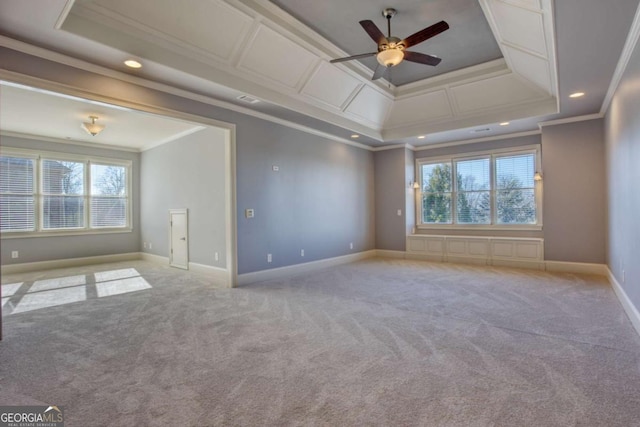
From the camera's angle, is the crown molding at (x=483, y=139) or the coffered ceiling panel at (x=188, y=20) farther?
the crown molding at (x=483, y=139)

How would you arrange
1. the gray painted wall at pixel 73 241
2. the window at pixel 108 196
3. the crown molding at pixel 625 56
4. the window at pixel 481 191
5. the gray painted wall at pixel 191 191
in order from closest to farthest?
the crown molding at pixel 625 56
the gray painted wall at pixel 191 191
the gray painted wall at pixel 73 241
the window at pixel 481 191
the window at pixel 108 196

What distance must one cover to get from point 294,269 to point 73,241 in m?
5.45

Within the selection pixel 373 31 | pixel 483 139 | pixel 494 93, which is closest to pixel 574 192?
pixel 483 139

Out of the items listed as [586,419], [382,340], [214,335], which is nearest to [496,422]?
[586,419]

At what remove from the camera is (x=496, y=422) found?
1856 millimetres

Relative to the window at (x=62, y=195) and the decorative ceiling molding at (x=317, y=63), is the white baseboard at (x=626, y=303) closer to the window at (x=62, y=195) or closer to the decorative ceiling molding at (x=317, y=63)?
the decorative ceiling molding at (x=317, y=63)

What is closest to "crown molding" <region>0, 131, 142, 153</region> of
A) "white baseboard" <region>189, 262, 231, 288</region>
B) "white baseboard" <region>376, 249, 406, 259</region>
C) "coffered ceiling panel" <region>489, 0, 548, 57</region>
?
"white baseboard" <region>189, 262, 231, 288</region>

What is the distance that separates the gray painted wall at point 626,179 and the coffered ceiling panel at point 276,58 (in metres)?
3.79

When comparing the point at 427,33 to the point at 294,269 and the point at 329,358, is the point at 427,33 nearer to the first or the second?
the point at 329,358

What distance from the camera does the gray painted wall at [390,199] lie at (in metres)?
8.15

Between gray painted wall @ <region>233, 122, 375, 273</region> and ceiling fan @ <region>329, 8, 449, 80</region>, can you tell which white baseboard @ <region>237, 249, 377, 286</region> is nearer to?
gray painted wall @ <region>233, 122, 375, 273</region>

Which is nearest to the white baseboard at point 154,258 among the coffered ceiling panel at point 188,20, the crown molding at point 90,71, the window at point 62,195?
the window at point 62,195

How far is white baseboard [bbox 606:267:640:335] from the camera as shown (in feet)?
10.6

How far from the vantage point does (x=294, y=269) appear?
6.23 m
